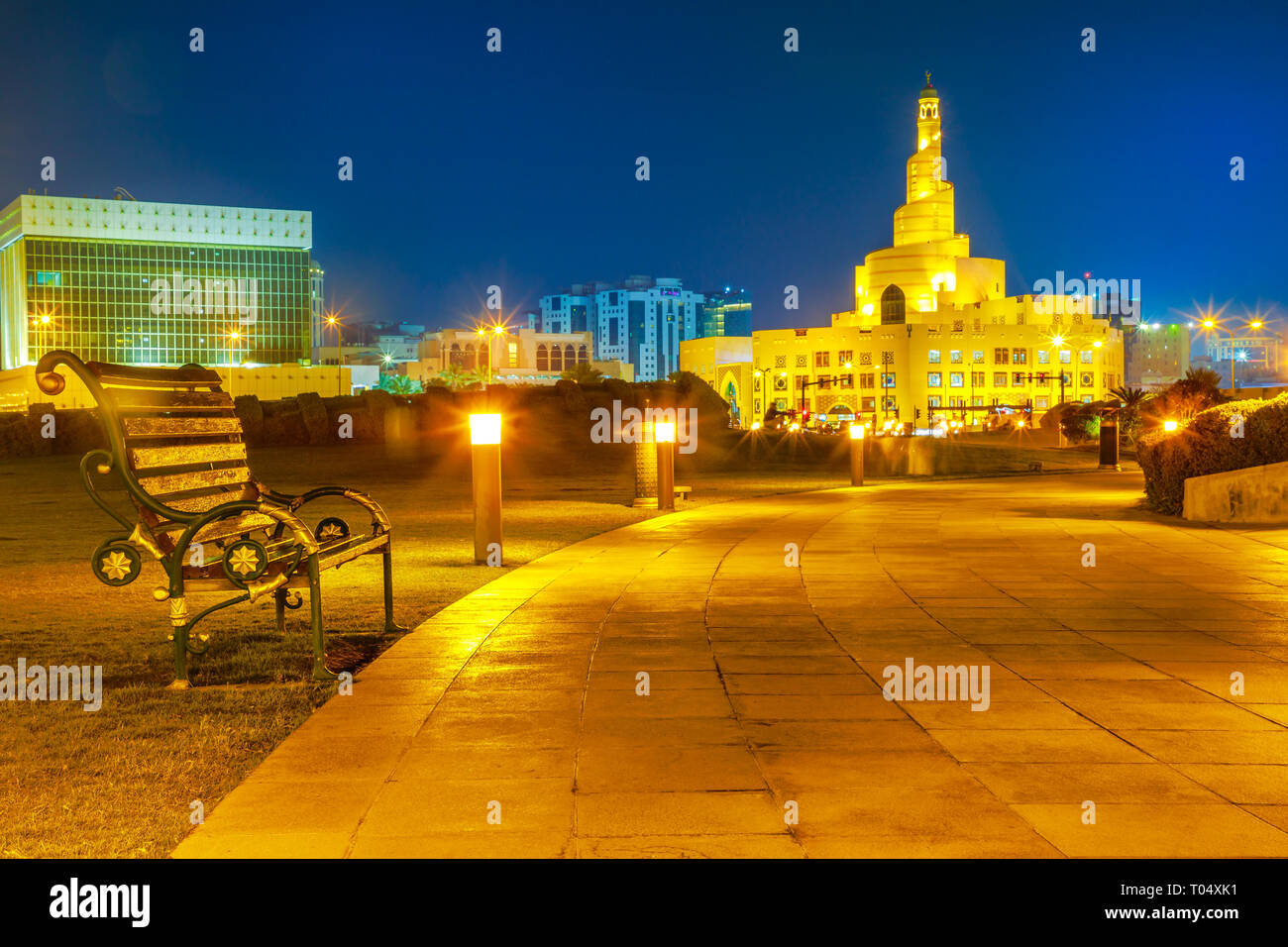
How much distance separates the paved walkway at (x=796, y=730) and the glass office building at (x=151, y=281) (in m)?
120

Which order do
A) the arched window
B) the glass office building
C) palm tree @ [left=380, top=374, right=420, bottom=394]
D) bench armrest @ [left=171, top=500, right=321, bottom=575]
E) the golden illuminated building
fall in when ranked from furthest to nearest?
the arched window < the golden illuminated building < palm tree @ [left=380, top=374, right=420, bottom=394] < the glass office building < bench armrest @ [left=171, top=500, right=321, bottom=575]

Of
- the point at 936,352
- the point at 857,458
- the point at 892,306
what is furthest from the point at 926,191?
the point at 857,458

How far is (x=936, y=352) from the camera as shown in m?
130

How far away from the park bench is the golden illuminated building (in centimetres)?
12230

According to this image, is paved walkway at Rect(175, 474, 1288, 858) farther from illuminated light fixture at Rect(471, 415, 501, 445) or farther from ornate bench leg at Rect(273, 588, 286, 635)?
illuminated light fixture at Rect(471, 415, 501, 445)

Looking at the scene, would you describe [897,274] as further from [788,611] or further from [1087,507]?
[788,611]

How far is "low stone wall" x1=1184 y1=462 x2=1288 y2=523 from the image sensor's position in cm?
1541

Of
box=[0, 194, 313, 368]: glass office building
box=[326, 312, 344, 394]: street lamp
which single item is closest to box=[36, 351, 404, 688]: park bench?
box=[326, 312, 344, 394]: street lamp

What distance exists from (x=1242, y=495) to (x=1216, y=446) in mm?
1247

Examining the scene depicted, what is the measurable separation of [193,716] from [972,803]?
3655 millimetres

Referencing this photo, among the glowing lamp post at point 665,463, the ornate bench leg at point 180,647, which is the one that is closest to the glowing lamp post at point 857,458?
the glowing lamp post at point 665,463

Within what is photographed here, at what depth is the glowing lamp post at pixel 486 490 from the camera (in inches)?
472

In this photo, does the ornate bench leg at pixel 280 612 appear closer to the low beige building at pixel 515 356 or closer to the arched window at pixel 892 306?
the arched window at pixel 892 306
